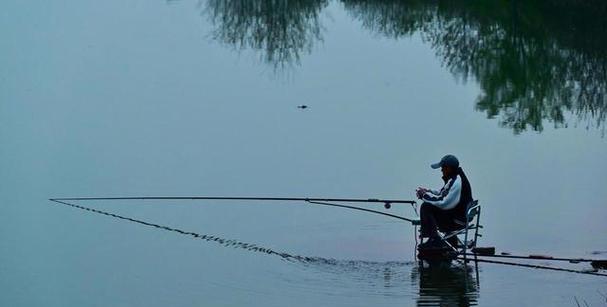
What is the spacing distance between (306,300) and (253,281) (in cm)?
97

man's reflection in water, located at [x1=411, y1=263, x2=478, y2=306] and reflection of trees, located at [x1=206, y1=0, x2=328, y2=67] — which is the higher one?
reflection of trees, located at [x1=206, y1=0, x2=328, y2=67]

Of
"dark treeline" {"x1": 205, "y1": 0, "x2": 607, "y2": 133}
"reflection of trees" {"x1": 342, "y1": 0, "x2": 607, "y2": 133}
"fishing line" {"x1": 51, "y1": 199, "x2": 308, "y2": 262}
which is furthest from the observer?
"dark treeline" {"x1": 205, "y1": 0, "x2": 607, "y2": 133}

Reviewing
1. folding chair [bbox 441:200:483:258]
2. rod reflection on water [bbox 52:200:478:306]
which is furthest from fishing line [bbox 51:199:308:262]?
folding chair [bbox 441:200:483:258]

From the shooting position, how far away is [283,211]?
52.0 ft

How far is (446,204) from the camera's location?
12.4m

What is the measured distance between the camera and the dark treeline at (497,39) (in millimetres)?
24000

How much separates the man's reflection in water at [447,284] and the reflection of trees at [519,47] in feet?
29.1

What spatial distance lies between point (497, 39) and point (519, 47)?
107cm

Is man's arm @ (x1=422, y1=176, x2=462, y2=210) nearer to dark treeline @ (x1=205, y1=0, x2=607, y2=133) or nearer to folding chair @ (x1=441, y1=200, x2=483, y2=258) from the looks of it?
folding chair @ (x1=441, y1=200, x2=483, y2=258)

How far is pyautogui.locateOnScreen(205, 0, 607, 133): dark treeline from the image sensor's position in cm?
2400

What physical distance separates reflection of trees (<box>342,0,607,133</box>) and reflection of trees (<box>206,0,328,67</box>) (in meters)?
1.33

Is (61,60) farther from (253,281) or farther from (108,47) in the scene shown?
(253,281)

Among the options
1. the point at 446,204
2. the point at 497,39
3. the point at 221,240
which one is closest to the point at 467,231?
the point at 446,204

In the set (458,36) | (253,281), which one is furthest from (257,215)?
(458,36)
